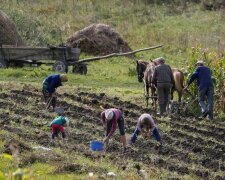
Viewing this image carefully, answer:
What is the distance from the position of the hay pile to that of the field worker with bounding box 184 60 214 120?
1428 centimetres

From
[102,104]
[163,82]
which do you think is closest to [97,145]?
[163,82]

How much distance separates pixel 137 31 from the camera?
37.8 meters

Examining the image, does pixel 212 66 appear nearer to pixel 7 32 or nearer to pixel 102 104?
pixel 102 104

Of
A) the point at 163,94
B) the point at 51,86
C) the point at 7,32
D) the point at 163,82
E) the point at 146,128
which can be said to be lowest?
the point at 163,94

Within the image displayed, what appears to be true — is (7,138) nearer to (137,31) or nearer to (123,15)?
(137,31)

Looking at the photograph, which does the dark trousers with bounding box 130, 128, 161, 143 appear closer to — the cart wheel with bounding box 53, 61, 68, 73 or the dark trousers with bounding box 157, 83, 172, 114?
the dark trousers with bounding box 157, 83, 172, 114

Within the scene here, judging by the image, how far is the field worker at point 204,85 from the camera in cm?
1772

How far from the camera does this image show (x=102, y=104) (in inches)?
747

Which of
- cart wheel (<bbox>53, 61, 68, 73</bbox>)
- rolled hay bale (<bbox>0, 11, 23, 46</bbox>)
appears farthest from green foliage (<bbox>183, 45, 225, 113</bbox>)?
rolled hay bale (<bbox>0, 11, 23, 46</bbox>)

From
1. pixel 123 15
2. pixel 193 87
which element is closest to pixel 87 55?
pixel 123 15

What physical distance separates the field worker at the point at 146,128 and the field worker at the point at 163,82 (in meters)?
4.50

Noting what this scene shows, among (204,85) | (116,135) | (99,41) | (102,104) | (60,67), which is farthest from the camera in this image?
(99,41)

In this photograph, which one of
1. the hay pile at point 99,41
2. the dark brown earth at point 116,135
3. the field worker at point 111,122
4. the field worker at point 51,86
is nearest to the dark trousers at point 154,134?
the dark brown earth at point 116,135

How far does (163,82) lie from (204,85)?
3.42 ft
